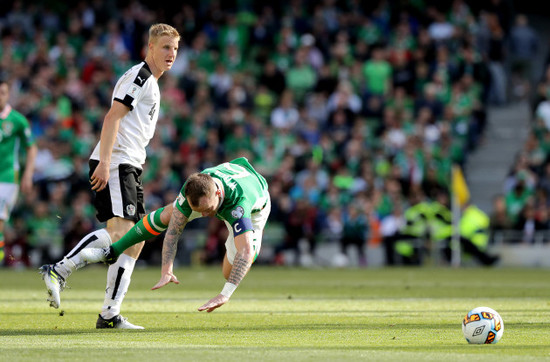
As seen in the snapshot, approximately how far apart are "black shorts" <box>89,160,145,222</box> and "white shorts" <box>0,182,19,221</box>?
13.5ft

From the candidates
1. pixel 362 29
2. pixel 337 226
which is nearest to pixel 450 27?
Answer: pixel 362 29

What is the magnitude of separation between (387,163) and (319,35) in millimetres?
4459

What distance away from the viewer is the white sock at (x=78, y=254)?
8.38m

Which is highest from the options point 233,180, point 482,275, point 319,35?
point 319,35

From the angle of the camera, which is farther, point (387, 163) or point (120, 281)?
point (387, 163)

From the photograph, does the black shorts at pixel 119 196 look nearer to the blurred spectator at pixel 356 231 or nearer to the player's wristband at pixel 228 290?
the player's wristband at pixel 228 290

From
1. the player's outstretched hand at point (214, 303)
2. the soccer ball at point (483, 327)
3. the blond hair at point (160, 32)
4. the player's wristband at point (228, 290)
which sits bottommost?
the soccer ball at point (483, 327)

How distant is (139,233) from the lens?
8453mm

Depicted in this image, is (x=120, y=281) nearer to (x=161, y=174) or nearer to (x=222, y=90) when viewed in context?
(x=161, y=174)

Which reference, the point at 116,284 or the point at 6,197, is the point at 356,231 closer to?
the point at 6,197

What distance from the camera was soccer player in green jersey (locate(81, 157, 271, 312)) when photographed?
800 centimetres

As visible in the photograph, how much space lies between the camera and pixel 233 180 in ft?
28.5

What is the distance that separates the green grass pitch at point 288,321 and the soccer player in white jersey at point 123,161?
0.46 m

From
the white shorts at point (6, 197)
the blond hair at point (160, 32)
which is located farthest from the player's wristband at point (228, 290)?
the white shorts at point (6, 197)
